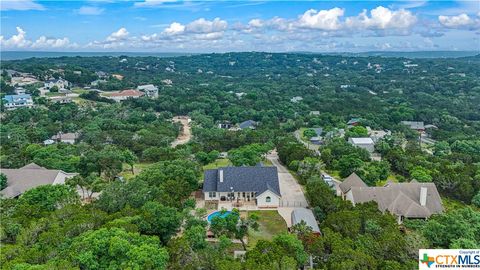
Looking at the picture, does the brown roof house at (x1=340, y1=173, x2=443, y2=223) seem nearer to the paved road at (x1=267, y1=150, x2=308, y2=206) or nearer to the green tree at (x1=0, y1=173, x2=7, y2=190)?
the paved road at (x1=267, y1=150, x2=308, y2=206)

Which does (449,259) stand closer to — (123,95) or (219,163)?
(219,163)

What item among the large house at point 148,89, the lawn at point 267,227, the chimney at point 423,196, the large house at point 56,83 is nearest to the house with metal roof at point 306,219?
the lawn at point 267,227

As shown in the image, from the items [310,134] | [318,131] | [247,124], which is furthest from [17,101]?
[318,131]

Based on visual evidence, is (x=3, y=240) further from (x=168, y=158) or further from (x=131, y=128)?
(x=131, y=128)

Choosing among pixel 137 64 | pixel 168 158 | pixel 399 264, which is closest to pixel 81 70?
pixel 137 64

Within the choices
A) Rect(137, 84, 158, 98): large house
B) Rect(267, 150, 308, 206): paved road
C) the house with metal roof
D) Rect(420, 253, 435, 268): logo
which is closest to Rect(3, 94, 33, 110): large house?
Rect(137, 84, 158, 98): large house

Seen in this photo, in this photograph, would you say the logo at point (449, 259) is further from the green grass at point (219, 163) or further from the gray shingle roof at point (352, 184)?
the green grass at point (219, 163)
